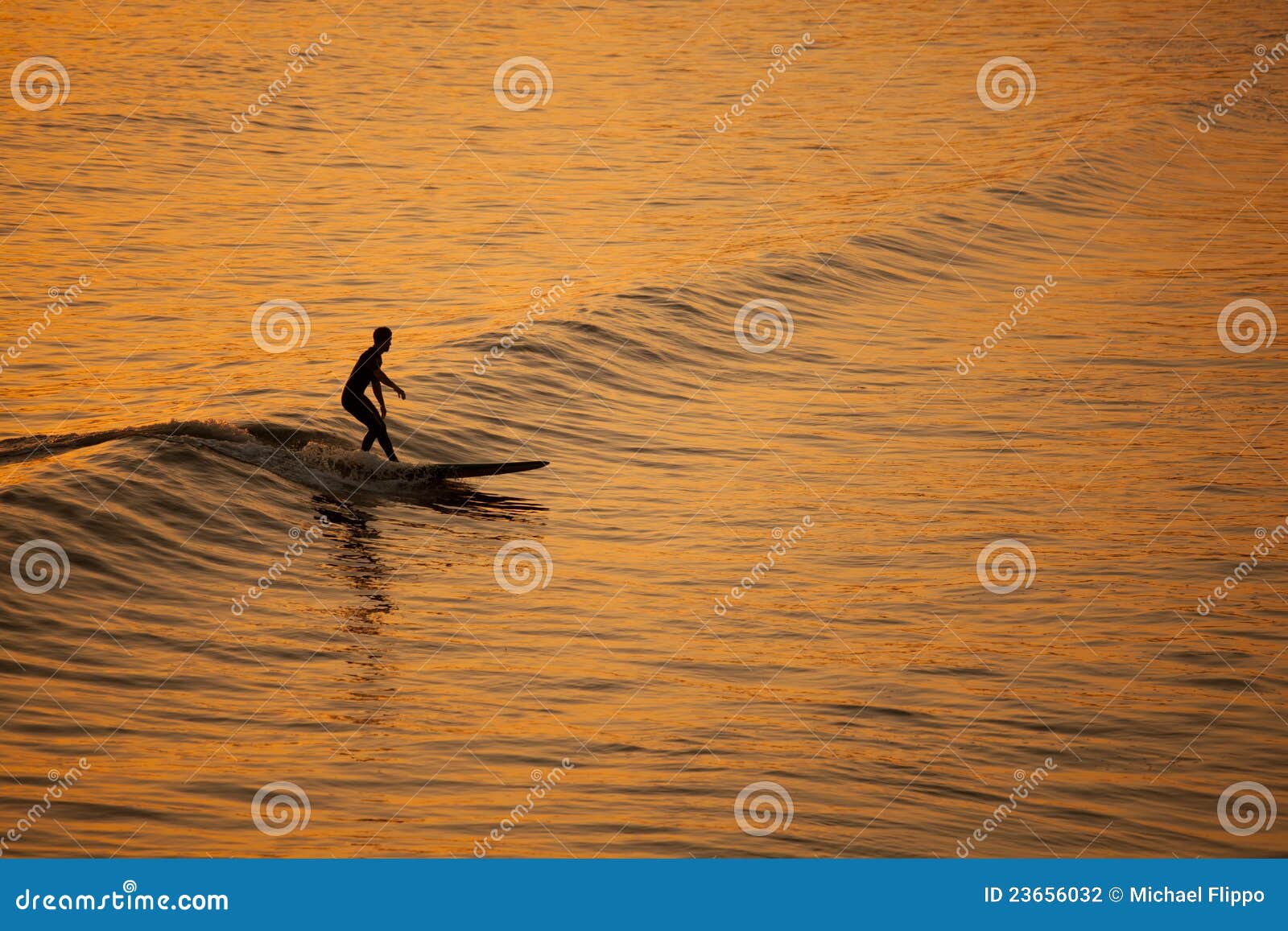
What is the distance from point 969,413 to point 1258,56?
4094cm

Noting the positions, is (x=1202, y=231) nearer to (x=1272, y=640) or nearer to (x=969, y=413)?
(x=969, y=413)

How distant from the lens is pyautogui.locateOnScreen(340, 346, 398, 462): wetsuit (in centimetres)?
1634

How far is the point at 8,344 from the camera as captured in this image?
2202 centimetres

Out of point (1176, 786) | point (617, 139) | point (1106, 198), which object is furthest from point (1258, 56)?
point (1176, 786)

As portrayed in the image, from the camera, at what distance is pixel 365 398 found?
16.8 metres

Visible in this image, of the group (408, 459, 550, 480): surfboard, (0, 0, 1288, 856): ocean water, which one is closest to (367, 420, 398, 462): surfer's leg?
(408, 459, 550, 480): surfboard

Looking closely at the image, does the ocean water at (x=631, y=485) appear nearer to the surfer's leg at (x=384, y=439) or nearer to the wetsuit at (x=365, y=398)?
the surfer's leg at (x=384, y=439)

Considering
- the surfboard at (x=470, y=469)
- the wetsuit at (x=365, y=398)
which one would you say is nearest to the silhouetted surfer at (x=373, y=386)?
the wetsuit at (x=365, y=398)

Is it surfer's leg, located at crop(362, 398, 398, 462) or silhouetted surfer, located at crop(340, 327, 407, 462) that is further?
→ surfer's leg, located at crop(362, 398, 398, 462)

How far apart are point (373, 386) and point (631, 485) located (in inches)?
128

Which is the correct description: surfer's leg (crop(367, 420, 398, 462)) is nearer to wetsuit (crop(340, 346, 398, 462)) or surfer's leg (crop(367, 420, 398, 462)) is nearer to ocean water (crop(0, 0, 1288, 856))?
wetsuit (crop(340, 346, 398, 462))

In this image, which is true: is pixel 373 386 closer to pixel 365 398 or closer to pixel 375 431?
pixel 365 398

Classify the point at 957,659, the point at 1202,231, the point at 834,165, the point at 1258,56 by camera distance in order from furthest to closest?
the point at 1258,56 → the point at 834,165 → the point at 1202,231 → the point at 957,659

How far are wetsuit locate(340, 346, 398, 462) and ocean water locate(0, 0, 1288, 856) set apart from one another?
65 centimetres
